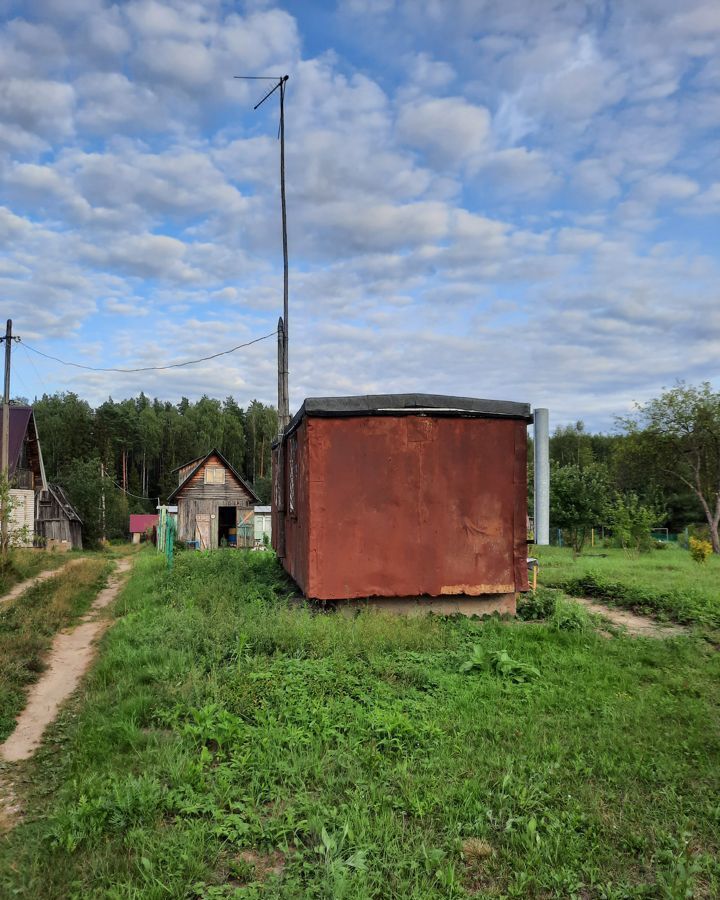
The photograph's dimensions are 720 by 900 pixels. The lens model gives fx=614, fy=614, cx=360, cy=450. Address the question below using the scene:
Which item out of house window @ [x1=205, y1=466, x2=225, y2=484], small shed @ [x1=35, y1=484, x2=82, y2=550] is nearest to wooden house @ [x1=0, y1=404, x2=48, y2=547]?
small shed @ [x1=35, y1=484, x2=82, y2=550]

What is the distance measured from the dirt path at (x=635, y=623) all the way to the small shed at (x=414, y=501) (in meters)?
1.46

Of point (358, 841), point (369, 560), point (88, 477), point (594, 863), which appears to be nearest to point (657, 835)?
point (594, 863)

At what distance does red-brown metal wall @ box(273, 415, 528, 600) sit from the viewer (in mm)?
8742

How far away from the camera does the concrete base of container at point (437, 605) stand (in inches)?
351

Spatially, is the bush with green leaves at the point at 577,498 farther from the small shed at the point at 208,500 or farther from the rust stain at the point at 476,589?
the rust stain at the point at 476,589

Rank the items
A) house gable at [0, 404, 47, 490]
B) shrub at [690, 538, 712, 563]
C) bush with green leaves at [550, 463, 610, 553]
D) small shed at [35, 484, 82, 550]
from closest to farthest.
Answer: shrub at [690, 538, 712, 563] < bush with green leaves at [550, 463, 610, 553] < house gable at [0, 404, 47, 490] < small shed at [35, 484, 82, 550]

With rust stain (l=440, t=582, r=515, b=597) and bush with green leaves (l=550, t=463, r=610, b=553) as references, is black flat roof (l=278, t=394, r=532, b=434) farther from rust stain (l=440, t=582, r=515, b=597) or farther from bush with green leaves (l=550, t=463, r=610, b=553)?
bush with green leaves (l=550, t=463, r=610, b=553)

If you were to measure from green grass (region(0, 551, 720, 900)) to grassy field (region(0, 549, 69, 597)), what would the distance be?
9670mm

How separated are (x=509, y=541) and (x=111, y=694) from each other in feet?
19.2

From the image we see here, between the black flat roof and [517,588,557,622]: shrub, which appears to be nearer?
the black flat roof

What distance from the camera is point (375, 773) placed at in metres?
4.17

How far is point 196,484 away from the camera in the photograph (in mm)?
29438

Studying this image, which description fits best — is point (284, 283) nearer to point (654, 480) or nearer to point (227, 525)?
point (227, 525)

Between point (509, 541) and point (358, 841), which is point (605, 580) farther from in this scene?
point (358, 841)
